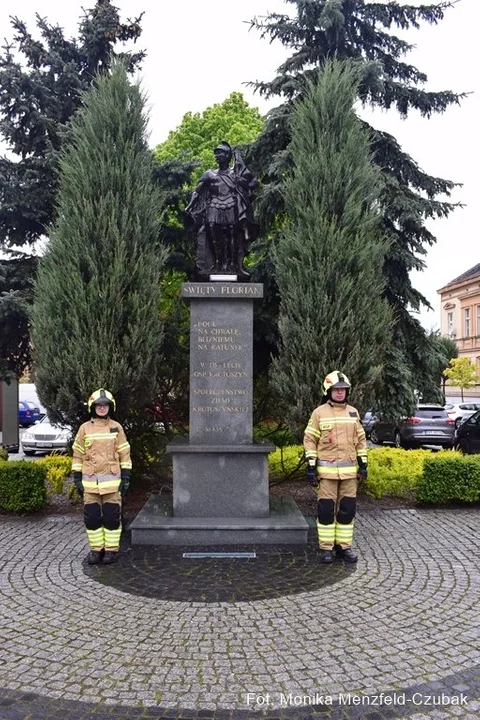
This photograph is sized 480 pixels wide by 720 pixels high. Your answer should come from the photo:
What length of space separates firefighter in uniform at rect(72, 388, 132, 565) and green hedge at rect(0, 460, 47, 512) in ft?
9.26

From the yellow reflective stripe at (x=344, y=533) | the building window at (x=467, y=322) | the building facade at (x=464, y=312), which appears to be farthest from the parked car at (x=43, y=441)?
the building window at (x=467, y=322)

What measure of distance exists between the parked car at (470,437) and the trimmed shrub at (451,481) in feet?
19.3

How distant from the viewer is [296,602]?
5176mm

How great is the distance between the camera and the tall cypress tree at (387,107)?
10.8m

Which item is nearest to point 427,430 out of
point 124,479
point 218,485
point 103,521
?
point 218,485

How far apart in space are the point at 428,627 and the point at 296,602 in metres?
1.14

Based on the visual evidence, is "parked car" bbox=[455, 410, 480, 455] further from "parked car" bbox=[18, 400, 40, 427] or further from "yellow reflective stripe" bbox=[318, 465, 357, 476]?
"parked car" bbox=[18, 400, 40, 427]

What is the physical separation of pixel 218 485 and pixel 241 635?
2946 mm

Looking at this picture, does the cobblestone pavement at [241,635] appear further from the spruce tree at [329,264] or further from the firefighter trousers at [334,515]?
the spruce tree at [329,264]

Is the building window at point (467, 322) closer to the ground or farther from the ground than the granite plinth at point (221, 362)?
farther from the ground

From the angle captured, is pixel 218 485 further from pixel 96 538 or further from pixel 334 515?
pixel 96 538

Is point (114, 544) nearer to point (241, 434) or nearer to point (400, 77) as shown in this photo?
point (241, 434)

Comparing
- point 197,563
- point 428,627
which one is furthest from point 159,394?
point 428,627

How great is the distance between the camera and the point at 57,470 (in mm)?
9930
